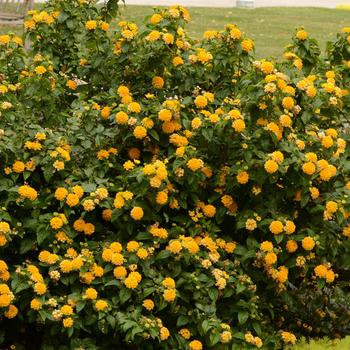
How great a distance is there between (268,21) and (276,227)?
1205 cm

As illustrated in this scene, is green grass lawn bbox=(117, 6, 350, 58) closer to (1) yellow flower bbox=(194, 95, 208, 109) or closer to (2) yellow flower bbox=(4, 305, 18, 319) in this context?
(1) yellow flower bbox=(194, 95, 208, 109)

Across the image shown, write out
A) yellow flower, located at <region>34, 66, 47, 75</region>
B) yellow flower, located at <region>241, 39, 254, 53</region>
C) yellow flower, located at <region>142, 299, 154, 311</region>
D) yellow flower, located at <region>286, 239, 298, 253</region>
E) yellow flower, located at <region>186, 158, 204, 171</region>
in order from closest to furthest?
yellow flower, located at <region>142, 299, 154, 311</region> < yellow flower, located at <region>186, 158, 204, 171</region> < yellow flower, located at <region>286, 239, 298, 253</region> < yellow flower, located at <region>34, 66, 47, 75</region> < yellow flower, located at <region>241, 39, 254, 53</region>

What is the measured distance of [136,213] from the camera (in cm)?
322

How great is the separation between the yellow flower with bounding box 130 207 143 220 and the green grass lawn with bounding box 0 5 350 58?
330 inches

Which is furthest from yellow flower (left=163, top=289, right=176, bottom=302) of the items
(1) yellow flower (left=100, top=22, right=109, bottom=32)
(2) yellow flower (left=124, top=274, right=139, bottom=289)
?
(1) yellow flower (left=100, top=22, right=109, bottom=32)

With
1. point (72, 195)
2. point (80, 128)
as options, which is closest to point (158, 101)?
point (80, 128)

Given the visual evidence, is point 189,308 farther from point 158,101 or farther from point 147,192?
point 158,101

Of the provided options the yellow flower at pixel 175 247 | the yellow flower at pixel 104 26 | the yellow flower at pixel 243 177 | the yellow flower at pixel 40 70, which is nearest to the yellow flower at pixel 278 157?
the yellow flower at pixel 243 177

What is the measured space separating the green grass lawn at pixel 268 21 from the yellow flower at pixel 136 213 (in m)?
8.39

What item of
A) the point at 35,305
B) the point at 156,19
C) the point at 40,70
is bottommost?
the point at 35,305

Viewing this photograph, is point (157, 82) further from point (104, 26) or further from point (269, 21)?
point (269, 21)

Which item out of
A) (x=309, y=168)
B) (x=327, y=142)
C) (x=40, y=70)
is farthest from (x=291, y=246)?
(x=40, y=70)

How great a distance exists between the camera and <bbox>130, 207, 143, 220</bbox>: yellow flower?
3223 millimetres

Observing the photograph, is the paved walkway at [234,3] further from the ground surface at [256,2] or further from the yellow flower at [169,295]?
the yellow flower at [169,295]
